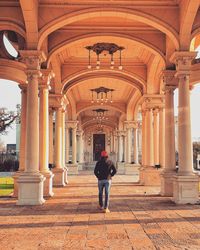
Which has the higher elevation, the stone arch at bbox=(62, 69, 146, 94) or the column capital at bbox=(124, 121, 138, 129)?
the stone arch at bbox=(62, 69, 146, 94)

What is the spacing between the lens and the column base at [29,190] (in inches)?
465

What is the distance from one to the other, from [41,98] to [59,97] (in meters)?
4.61

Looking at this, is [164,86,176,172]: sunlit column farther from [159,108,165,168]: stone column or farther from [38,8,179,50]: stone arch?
[38,8,179,50]: stone arch

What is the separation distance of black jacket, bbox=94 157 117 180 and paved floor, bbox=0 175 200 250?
2.99 feet

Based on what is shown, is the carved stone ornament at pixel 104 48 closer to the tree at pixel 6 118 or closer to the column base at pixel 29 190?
the column base at pixel 29 190

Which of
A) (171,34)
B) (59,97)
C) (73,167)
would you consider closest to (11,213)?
(171,34)

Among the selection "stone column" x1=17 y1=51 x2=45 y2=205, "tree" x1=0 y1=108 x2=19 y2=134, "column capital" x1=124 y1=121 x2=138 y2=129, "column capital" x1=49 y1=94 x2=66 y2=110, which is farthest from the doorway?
"stone column" x1=17 y1=51 x2=45 y2=205

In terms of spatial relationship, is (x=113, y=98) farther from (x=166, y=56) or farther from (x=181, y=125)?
(x=181, y=125)

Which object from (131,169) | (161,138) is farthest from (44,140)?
(131,169)

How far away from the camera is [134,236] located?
7.14 m

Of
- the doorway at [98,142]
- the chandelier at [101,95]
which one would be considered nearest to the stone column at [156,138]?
the chandelier at [101,95]

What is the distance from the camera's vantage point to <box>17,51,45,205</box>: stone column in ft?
38.9

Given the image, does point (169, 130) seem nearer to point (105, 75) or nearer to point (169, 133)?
point (169, 133)

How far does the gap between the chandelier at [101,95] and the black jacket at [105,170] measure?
14.1m
